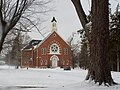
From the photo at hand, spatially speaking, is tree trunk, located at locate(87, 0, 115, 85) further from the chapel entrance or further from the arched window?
the arched window

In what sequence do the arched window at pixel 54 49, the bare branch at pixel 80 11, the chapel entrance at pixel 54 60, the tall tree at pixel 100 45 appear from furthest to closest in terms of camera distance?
the arched window at pixel 54 49
the chapel entrance at pixel 54 60
the bare branch at pixel 80 11
the tall tree at pixel 100 45

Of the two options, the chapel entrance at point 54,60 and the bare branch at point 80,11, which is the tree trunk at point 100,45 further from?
the chapel entrance at point 54,60

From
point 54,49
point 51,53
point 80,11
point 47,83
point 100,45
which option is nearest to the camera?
point 100,45

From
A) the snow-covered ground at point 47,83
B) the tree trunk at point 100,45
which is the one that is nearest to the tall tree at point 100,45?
the tree trunk at point 100,45

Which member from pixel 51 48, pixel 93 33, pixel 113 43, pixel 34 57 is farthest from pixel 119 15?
pixel 93 33

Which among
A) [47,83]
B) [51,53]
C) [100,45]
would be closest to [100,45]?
[100,45]

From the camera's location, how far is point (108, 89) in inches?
424

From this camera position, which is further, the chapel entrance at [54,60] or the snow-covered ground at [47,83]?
the chapel entrance at [54,60]

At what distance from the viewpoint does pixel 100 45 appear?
1177 centimetres

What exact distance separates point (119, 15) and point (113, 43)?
566 cm

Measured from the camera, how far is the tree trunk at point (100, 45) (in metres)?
11.7

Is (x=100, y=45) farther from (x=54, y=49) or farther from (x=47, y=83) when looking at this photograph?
(x=54, y=49)

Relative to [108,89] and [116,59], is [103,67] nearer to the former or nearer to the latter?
[108,89]

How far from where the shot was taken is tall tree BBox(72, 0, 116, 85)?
11.7 metres
